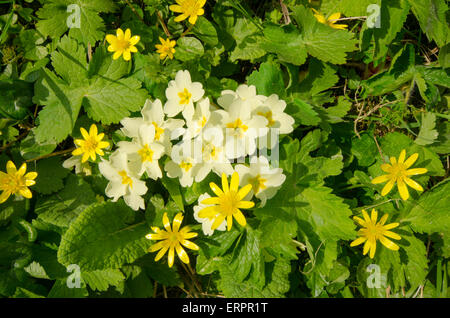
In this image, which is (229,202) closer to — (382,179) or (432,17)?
(382,179)

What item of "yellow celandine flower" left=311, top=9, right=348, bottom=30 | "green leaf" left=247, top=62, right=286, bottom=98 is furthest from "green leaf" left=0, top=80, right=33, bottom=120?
"yellow celandine flower" left=311, top=9, right=348, bottom=30

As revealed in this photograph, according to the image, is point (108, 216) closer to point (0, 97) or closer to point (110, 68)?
point (110, 68)

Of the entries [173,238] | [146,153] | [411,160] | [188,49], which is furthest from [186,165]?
[411,160]

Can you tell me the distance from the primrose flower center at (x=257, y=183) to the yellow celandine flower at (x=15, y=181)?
1.43 m

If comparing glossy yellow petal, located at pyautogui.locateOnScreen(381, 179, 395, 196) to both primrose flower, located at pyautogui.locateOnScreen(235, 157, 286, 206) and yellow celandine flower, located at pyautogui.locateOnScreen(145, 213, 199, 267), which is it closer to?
primrose flower, located at pyautogui.locateOnScreen(235, 157, 286, 206)

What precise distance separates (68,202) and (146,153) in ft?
2.75

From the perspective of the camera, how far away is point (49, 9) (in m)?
2.44

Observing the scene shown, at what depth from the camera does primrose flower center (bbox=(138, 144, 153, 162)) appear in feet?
6.58

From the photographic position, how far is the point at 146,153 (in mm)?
2020

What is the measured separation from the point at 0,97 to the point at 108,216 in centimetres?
114

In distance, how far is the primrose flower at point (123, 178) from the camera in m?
2.00

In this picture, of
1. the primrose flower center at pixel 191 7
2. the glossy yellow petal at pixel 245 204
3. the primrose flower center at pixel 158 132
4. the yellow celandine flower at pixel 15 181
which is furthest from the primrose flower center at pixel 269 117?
the yellow celandine flower at pixel 15 181

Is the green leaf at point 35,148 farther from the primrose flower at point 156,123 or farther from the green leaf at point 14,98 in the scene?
the primrose flower at point 156,123
